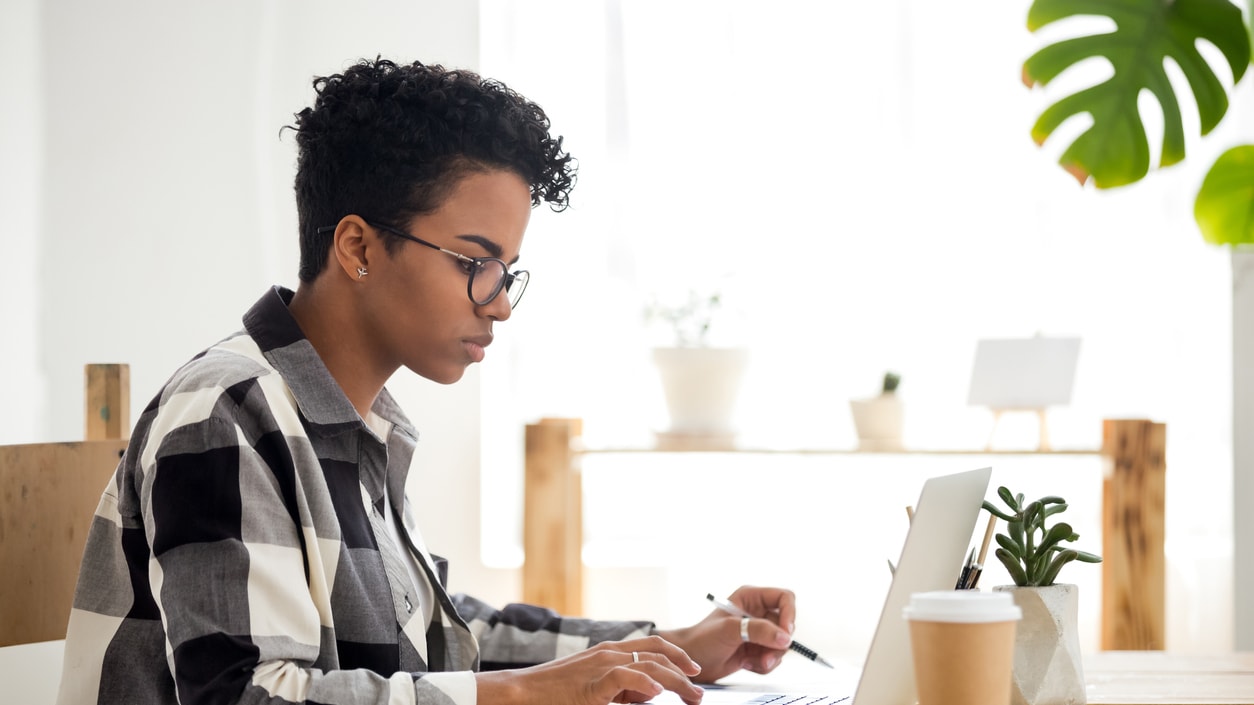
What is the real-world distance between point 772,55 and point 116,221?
159cm

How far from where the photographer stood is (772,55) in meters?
2.89

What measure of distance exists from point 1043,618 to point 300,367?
2.30 feet

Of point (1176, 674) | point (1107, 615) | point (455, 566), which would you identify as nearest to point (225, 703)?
point (1176, 674)

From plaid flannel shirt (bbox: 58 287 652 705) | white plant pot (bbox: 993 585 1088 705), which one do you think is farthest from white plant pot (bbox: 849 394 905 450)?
white plant pot (bbox: 993 585 1088 705)

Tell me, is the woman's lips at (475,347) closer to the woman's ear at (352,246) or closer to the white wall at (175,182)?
the woman's ear at (352,246)

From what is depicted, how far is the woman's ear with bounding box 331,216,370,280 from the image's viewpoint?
116cm

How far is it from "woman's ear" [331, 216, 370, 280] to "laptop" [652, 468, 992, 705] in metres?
0.54

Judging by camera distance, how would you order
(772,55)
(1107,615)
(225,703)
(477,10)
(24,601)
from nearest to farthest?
(225,703), (24,601), (1107,615), (477,10), (772,55)

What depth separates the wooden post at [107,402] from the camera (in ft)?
4.58

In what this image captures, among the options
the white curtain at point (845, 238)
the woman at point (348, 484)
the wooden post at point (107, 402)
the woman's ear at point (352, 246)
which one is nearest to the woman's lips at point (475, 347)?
the woman at point (348, 484)

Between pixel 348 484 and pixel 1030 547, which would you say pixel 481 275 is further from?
pixel 1030 547

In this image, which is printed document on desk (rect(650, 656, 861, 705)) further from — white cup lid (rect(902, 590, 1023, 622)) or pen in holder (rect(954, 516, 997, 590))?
white cup lid (rect(902, 590, 1023, 622))

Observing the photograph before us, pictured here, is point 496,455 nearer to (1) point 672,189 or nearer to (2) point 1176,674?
(1) point 672,189

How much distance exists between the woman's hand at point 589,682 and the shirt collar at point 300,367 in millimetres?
304
